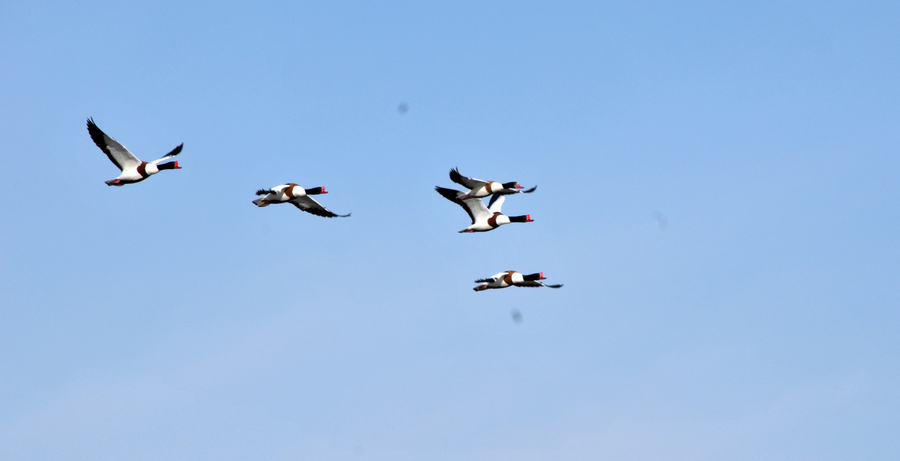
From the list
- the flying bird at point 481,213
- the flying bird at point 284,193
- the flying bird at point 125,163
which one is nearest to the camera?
the flying bird at point 125,163

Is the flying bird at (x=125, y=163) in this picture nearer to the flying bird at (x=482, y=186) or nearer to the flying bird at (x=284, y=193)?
the flying bird at (x=284, y=193)

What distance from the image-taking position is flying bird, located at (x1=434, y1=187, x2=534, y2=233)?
6488 centimetres

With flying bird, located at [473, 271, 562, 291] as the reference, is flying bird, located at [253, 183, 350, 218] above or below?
above

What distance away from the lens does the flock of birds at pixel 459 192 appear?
6119 cm

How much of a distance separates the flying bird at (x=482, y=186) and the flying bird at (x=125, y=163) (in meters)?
15.2

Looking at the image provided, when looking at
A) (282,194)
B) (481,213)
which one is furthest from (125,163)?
(481,213)

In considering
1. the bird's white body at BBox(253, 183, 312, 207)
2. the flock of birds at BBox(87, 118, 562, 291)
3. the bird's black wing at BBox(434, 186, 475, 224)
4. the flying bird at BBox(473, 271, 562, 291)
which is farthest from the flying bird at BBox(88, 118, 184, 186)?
the flying bird at BBox(473, 271, 562, 291)

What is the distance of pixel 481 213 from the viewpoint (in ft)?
216

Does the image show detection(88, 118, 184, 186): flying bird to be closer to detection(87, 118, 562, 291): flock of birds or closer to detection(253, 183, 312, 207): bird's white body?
detection(87, 118, 562, 291): flock of birds

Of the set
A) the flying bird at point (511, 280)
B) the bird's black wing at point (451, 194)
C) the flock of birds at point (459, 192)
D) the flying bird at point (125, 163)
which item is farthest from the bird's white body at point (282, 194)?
the flying bird at point (511, 280)

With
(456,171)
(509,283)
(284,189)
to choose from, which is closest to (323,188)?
(284,189)

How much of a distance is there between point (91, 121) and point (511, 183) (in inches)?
901

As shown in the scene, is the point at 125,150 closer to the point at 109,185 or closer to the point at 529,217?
the point at 109,185

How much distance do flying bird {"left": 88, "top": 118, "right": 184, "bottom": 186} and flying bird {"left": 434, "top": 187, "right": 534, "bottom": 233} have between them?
15323mm
